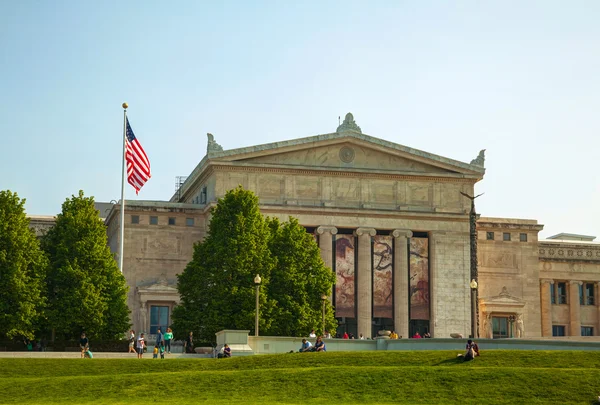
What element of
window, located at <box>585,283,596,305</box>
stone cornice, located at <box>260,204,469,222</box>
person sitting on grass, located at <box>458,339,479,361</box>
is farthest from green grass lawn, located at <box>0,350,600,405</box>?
window, located at <box>585,283,596,305</box>

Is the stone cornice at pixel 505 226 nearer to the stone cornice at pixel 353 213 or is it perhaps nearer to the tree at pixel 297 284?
the stone cornice at pixel 353 213

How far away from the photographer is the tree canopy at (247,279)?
79625mm

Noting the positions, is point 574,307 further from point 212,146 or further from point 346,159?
point 212,146

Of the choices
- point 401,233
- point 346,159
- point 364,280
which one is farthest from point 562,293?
point 346,159

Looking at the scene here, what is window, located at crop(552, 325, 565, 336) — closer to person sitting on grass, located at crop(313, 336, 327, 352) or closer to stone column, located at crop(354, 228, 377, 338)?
stone column, located at crop(354, 228, 377, 338)

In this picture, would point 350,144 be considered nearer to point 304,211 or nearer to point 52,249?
point 304,211

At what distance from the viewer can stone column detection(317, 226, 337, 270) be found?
95.4 metres

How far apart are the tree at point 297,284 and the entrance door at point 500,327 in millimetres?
22669

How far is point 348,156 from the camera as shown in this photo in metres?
97.8

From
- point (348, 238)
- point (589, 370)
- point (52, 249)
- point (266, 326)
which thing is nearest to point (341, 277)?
point (348, 238)

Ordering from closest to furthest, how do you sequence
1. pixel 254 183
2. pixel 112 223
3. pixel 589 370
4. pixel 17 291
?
pixel 589 370, pixel 17 291, pixel 254 183, pixel 112 223

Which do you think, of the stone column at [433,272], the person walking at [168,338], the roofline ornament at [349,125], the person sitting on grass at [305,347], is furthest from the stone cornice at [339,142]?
the person sitting on grass at [305,347]

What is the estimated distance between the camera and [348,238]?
96.9 meters

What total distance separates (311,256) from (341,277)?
42.7ft
